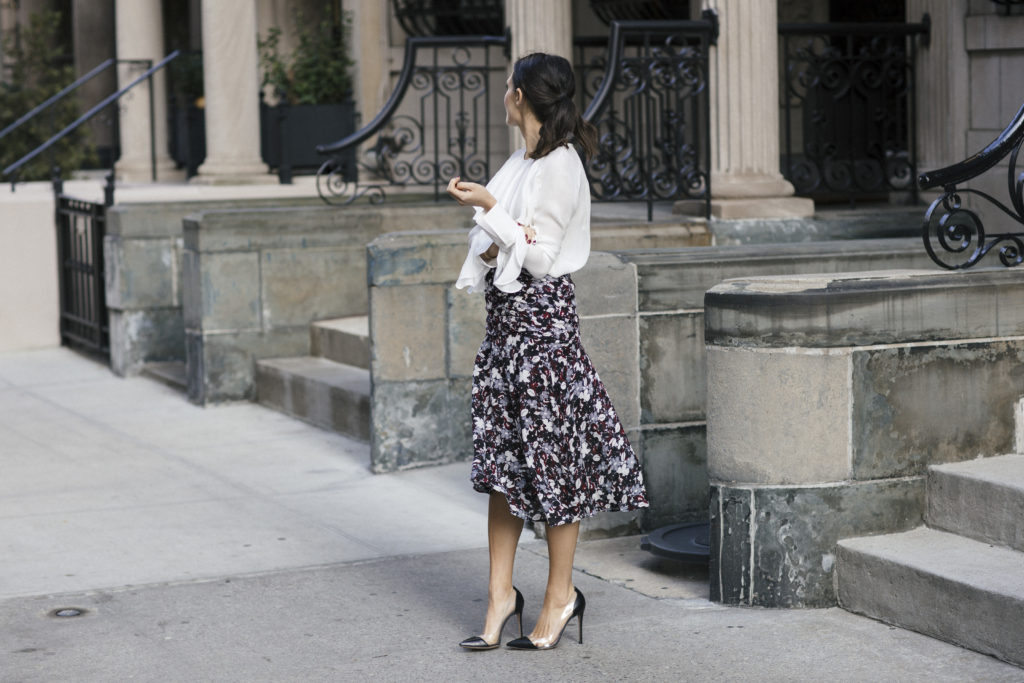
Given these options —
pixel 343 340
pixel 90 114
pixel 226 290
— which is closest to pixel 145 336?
pixel 226 290

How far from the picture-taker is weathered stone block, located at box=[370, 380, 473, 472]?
7809mm

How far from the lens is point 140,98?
15266 millimetres

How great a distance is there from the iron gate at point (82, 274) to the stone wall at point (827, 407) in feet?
23.6

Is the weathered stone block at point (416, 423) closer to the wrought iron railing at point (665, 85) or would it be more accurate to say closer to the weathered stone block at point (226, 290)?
the wrought iron railing at point (665, 85)

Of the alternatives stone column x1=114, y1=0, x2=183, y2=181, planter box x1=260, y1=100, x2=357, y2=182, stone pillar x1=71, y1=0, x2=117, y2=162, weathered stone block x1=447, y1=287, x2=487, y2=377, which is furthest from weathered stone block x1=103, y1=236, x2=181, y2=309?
stone pillar x1=71, y1=0, x2=117, y2=162

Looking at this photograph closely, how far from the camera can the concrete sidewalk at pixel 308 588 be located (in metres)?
4.77

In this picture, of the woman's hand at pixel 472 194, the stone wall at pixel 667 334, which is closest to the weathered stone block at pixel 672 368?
the stone wall at pixel 667 334

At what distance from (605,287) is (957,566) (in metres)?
1.90

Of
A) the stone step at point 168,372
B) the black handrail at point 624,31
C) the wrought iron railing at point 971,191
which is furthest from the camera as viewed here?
the stone step at point 168,372

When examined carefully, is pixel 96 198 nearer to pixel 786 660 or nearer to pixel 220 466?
pixel 220 466

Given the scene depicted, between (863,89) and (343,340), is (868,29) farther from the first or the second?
(343,340)

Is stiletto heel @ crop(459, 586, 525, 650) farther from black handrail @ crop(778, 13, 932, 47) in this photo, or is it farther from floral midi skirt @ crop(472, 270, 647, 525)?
black handrail @ crop(778, 13, 932, 47)

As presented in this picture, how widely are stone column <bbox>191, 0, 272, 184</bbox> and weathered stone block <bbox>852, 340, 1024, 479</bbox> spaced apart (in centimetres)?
872

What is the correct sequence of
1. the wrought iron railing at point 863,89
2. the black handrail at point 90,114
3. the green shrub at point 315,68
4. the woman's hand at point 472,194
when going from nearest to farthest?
1. the woman's hand at point 472,194
2. the wrought iron railing at point 863,89
3. the black handrail at point 90,114
4. the green shrub at point 315,68
